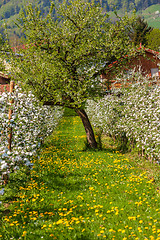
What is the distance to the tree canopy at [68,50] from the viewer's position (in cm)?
1218

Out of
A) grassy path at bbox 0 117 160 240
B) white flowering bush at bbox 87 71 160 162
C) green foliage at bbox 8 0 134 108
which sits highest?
green foliage at bbox 8 0 134 108

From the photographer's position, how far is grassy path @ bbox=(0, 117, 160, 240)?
5.31 meters

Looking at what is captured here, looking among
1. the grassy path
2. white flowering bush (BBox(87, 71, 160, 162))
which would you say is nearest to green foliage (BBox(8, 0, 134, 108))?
white flowering bush (BBox(87, 71, 160, 162))

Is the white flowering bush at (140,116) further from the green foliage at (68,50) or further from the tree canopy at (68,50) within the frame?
the green foliage at (68,50)

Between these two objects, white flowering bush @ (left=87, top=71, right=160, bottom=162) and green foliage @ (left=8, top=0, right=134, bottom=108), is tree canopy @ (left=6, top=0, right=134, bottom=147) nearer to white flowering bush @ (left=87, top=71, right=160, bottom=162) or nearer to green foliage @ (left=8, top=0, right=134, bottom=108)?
green foliage @ (left=8, top=0, right=134, bottom=108)

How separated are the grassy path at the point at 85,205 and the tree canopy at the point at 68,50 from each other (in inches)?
160

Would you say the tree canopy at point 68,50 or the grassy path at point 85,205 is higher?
the tree canopy at point 68,50

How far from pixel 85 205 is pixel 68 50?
829 centimetres

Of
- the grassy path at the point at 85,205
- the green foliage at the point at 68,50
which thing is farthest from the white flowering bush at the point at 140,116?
the green foliage at the point at 68,50

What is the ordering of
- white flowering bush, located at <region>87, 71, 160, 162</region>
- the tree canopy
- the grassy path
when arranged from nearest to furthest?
1. the grassy path
2. white flowering bush, located at <region>87, 71, 160, 162</region>
3. the tree canopy

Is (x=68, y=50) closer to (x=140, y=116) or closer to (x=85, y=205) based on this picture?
(x=140, y=116)

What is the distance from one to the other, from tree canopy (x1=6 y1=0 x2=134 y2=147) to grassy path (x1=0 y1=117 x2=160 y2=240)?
4076mm

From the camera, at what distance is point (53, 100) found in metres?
13.0

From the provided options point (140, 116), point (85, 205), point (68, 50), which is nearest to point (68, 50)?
point (68, 50)
